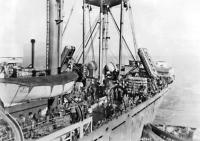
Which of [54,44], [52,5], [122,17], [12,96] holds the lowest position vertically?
[12,96]

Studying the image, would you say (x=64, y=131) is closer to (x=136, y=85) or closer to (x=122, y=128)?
(x=122, y=128)

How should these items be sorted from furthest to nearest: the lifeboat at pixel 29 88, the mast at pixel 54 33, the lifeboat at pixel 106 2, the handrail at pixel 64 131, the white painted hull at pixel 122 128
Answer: the lifeboat at pixel 106 2 → the mast at pixel 54 33 → the white painted hull at pixel 122 128 → the handrail at pixel 64 131 → the lifeboat at pixel 29 88

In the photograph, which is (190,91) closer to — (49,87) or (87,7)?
(87,7)

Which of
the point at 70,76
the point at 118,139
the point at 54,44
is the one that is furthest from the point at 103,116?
the point at 54,44

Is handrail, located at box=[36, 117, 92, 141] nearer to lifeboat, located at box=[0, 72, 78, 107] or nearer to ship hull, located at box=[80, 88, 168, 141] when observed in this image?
ship hull, located at box=[80, 88, 168, 141]

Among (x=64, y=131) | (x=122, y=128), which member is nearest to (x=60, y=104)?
(x=64, y=131)

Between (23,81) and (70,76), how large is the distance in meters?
2.59

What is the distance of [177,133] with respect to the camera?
1670 centimetres

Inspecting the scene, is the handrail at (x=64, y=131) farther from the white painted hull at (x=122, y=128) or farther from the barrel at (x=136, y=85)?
the barrel at (x=136, y=85)

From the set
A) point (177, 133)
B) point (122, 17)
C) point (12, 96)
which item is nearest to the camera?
point (12, 96)

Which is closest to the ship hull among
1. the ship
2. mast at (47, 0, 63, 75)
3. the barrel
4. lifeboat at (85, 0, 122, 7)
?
the ship

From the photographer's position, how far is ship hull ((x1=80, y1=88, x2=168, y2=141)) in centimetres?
1111

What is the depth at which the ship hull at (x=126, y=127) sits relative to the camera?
36.4 ft

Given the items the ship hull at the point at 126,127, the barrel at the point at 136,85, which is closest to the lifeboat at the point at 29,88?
the ship hull at the point at 126,127
